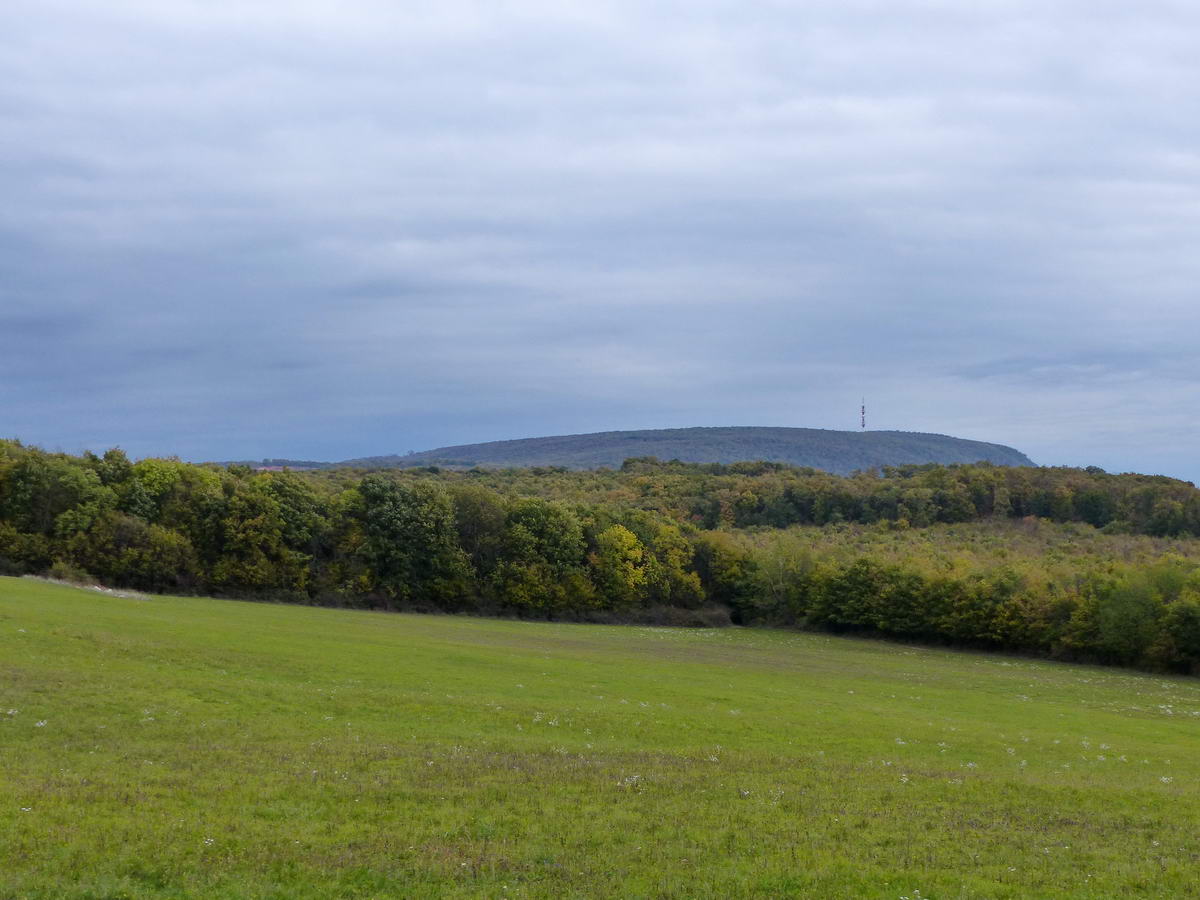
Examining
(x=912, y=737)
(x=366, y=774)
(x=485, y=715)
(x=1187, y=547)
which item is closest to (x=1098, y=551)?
(x=1187, y=547)

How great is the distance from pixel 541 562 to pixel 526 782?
82.4 meters

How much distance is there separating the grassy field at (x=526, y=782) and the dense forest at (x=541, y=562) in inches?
1574

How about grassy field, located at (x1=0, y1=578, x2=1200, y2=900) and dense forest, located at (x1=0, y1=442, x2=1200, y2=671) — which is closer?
grassy field, located at (x1=0, y1=578, x2=1200, y2=900)

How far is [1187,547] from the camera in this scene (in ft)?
405

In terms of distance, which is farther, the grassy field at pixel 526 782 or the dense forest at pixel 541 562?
the dense forest at pixel 541 562

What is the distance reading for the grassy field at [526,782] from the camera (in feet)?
41.4

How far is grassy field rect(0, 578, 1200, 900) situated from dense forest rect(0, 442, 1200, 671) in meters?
40.0

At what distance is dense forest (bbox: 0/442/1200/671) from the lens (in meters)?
81.1

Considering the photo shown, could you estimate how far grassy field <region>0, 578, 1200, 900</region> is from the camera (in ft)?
41.4

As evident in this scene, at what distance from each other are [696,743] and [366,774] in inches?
435

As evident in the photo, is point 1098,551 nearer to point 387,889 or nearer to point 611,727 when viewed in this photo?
point 611,727

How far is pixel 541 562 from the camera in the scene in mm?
100625

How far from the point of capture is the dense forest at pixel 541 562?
81.1 m

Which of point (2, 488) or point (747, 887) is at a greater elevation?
point (2, 488)
